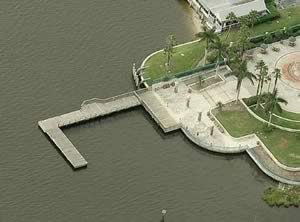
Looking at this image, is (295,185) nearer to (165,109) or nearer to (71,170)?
(165,109)

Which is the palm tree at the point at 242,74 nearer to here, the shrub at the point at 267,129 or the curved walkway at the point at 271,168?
the shrub at the point at 267,129

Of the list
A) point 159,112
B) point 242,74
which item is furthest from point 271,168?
point 159,112

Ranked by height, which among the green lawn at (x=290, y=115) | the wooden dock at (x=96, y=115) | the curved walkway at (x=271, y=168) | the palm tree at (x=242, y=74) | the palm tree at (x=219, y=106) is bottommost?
the curved walkway at (x=271, y=168)

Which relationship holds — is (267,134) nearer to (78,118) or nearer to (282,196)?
(282,196)

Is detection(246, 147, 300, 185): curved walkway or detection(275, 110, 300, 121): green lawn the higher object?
detection(275, 110, 300, 121): green lawn

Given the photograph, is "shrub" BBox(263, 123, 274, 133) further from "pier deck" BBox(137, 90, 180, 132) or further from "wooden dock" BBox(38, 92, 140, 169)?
"wooden dock" BBox(38, 92, 140, 169)

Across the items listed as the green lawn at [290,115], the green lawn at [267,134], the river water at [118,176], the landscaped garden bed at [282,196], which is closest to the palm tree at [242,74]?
the green lawn at [267,134]

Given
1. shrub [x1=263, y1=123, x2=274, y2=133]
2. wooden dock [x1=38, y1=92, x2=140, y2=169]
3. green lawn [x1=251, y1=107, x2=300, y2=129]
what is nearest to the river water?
wooden dock [x1=38, y1=92, x2=140, y2=169]

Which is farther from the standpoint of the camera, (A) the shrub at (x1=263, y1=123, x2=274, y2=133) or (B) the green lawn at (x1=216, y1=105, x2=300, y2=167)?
(A) the shrub at (x1=263, y1=123, x2=274, y2=133)
